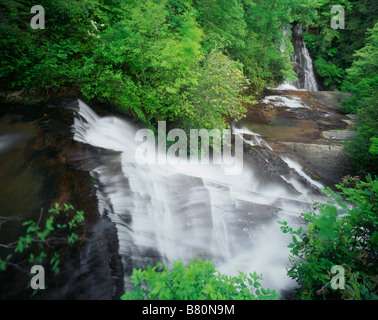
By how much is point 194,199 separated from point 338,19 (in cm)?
2586

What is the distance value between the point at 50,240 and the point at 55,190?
95 centimetres

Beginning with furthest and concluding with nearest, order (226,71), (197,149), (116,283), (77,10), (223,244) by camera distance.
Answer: (197,149) → (226,71) → (77,10) → (223,244) → (116,283)

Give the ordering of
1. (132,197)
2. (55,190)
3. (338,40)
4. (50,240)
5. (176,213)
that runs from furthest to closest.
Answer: (338,40), (176,213), (132,197), (55,190), (50,240)

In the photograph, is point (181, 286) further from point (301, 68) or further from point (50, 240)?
point (301, 68)

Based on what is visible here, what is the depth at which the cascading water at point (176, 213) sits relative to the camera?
341 cm

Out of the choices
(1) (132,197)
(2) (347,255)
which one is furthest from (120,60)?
(2) (347,255)

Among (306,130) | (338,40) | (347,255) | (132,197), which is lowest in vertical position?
(347,255)

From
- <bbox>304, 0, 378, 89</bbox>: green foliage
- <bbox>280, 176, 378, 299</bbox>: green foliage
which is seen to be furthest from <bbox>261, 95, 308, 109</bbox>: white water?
<bbox>280, 176, 378, 299</bbox>: green foliage

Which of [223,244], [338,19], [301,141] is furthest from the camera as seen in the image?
[338,19]

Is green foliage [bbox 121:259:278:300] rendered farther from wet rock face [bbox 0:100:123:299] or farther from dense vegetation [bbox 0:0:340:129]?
dense vegetation [bbox 0:0:340:129]

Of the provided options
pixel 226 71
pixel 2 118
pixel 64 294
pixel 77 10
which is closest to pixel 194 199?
pixel 64 294

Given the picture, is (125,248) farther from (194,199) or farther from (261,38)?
(261,38)

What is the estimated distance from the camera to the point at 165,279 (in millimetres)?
1896

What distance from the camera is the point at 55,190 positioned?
10.0ft
